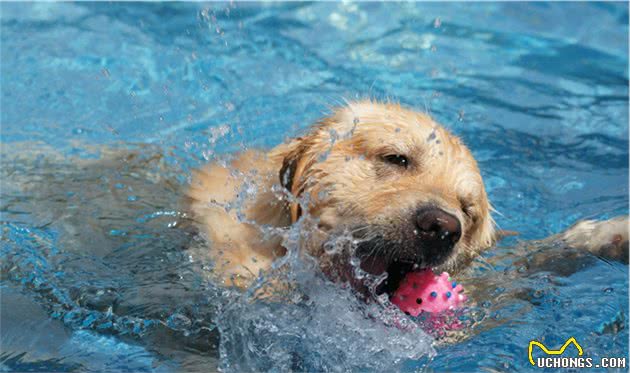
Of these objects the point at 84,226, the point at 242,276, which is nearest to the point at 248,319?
the point at 242,276

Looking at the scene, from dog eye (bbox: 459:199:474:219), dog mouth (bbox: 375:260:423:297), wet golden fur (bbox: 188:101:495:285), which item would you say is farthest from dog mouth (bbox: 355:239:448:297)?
dog eye (bbox: 459:199:474:219)

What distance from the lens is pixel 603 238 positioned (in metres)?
4.94

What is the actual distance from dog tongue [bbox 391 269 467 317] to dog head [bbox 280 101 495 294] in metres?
0.09

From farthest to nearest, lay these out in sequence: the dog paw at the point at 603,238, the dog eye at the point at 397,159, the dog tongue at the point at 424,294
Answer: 1. the dog paw at the point at 603,238
2. the dog eye at the point at 397,159
3. the dog tongue at the point at 424,294

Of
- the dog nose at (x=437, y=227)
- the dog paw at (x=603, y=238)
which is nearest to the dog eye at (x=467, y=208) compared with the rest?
the dog nose at (x=437, y=227)

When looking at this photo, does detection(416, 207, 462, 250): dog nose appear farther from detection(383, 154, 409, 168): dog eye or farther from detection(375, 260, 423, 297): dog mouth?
detection(383, 154, 409, 168): dog eye

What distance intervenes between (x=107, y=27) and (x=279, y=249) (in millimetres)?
5025

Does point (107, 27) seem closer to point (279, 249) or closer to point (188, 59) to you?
point (188, 59)

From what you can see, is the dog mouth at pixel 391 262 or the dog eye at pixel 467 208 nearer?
the dog mouth at pixel 391 262

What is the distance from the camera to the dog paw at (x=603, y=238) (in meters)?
4.87

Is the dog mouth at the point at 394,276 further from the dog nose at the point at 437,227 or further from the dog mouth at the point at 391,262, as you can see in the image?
the dog nose at the point at 437,227

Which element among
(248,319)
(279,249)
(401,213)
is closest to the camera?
(401,213)

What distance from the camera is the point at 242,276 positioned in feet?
14.3

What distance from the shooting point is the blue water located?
163 inches
